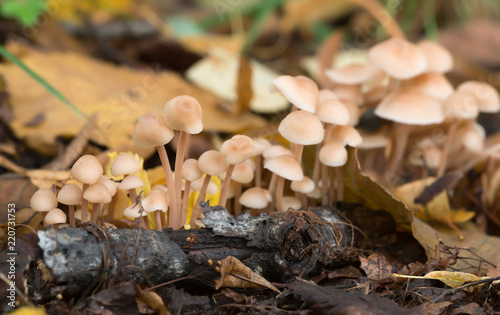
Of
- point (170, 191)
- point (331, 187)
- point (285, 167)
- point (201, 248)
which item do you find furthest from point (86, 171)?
point (331, 187)

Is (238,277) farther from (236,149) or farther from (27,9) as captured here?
(27,9)

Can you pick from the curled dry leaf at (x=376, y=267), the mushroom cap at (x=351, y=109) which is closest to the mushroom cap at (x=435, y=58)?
the mushroom cap at (x=351, y=109)

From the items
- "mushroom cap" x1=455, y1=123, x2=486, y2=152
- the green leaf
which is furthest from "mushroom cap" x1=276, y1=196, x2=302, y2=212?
the green leaf

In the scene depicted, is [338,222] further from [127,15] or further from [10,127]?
[127,15]

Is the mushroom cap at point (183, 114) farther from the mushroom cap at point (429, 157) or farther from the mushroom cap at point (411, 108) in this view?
the mushroom cap at point (429, 157)

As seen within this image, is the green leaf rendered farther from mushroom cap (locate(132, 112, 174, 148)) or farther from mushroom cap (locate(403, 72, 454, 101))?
mushroom cap (locate(403, 72, 454, 101))

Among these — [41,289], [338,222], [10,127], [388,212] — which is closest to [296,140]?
[338,222]
